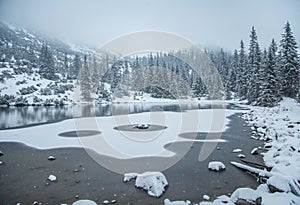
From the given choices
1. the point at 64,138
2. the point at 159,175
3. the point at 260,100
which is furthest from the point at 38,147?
the point at 260,100

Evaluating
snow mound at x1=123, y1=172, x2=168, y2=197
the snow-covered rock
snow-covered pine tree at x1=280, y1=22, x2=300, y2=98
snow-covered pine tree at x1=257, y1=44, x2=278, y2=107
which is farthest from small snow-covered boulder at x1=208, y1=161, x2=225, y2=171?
snow-covered pine tree at x1=280, y1=22, x2=300, y2=98

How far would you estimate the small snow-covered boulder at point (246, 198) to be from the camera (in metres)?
6.57

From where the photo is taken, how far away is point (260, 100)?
126 feet

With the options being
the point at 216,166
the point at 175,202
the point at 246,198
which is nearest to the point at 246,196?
the point at 246,198

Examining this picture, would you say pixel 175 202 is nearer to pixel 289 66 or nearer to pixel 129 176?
pixel 129 176

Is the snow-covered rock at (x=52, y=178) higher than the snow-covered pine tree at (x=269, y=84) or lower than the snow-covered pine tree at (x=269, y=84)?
lower

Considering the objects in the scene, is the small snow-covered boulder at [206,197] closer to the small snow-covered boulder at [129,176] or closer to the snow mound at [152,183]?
the snow mound at [152,183]

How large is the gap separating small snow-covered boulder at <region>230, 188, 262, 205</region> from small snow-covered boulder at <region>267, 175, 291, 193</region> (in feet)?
3.28

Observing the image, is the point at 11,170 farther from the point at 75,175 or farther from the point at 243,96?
the point at 243,96

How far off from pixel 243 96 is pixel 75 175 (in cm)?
5260

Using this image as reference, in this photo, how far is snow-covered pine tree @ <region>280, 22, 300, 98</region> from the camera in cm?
3381

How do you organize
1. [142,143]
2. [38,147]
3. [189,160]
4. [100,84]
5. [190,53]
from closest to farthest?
[189,160], [38,147], [142,143], [100,84], [190,53]

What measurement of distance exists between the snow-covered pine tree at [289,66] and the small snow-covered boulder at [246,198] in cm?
3348

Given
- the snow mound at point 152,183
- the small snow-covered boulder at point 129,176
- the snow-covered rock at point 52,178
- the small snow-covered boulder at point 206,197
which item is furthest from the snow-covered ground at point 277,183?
the snow-covered rock at point 52,178
